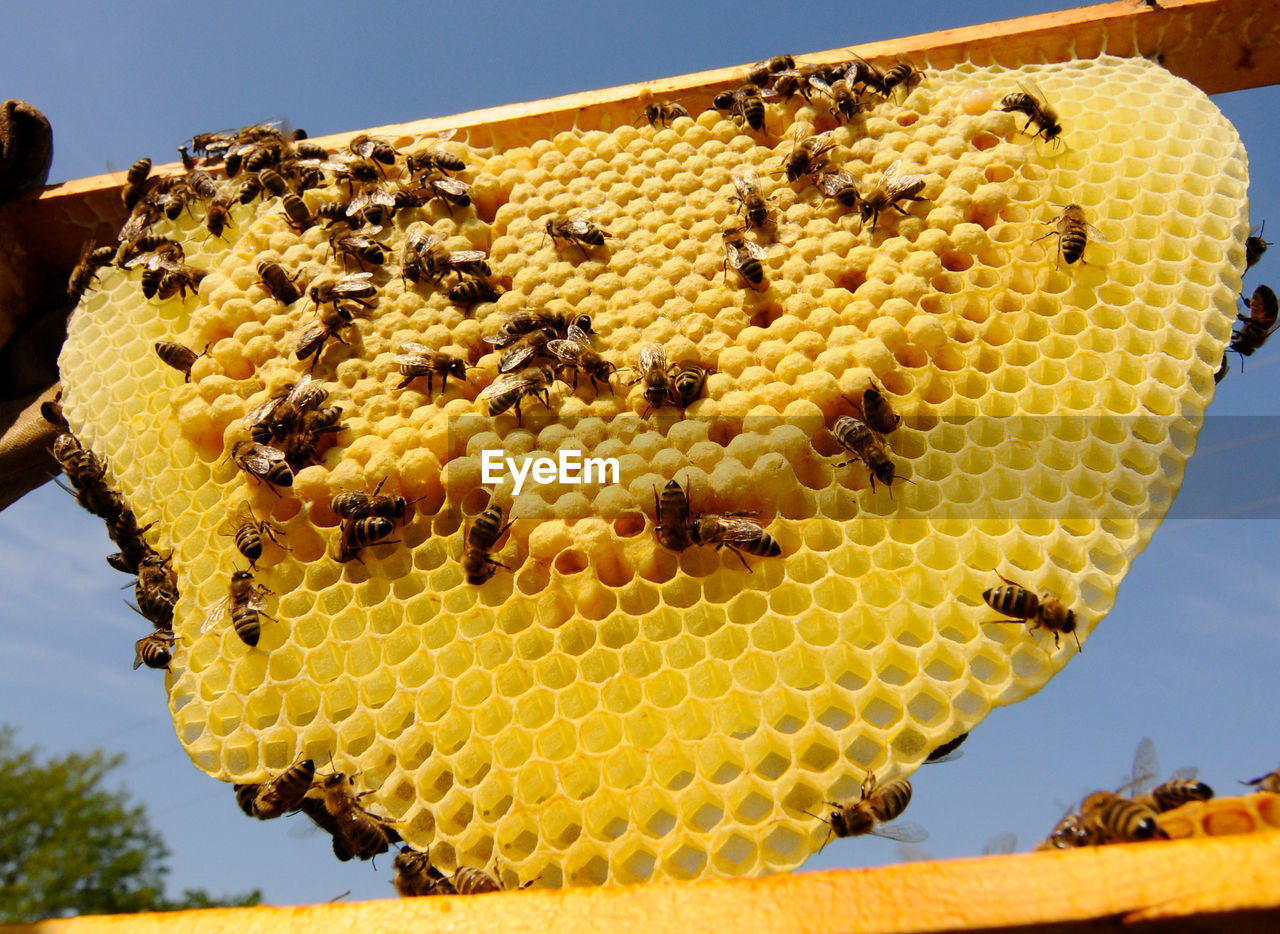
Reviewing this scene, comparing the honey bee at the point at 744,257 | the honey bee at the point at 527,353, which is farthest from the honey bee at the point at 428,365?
the honey bee at the point at 744,257

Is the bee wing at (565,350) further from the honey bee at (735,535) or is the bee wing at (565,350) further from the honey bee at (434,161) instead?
the honey bee at (434,161)

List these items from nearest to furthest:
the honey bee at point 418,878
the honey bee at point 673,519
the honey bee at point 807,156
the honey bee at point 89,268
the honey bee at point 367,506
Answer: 1. the honey bee at point 418,878
2. the honey bee at point 673,519
3. the honey bee at point 367,506
4. the honey bee at point 807,156
5. the honey bee at point 89,268

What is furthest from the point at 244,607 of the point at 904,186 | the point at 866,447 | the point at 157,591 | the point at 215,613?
the point at 904,186

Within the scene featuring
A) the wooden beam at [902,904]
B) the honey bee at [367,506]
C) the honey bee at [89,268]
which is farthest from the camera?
the honey bee at [89,268]

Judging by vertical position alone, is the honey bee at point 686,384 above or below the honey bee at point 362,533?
above

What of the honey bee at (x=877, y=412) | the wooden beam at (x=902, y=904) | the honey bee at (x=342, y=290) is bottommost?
the wooden beam at (x=902, y=904)

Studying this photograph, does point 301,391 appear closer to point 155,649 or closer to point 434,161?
point 155,649

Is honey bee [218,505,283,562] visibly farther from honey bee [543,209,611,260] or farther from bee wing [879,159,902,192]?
bee wing [879,159,902,192]
